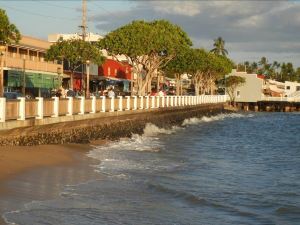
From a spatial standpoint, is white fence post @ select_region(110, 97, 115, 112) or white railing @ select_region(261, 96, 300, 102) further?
white railing @ select_region(261, 96, 300, 102)

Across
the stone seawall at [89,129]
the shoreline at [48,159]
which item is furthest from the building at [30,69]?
the shoreline at [48,159]

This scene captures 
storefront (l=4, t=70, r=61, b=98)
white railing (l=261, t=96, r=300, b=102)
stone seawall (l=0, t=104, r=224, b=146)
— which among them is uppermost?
storefront (l=4, t=70, r=61, b=98)

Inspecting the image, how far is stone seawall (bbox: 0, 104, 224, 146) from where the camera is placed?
65.9 ft

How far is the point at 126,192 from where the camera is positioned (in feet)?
46.6

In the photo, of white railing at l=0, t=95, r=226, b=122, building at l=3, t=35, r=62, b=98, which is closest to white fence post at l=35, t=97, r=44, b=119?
white railing at l=0, t=95, r=226, b=122

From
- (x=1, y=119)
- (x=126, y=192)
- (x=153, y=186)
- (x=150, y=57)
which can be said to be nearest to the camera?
(x=126, y=192)

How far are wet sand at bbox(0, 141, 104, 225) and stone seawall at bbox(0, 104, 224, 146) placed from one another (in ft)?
1.30

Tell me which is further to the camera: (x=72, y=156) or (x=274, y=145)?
(x=274, y=145)

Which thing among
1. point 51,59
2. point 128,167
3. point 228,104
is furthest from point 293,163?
point 228,104

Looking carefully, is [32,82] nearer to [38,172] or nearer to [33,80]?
[33,80]

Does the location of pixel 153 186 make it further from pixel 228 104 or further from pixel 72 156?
pixel 228 104

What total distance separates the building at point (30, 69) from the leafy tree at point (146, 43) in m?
6.06

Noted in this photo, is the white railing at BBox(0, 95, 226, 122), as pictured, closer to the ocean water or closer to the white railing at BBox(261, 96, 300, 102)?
the ocean water

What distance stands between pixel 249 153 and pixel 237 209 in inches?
609
